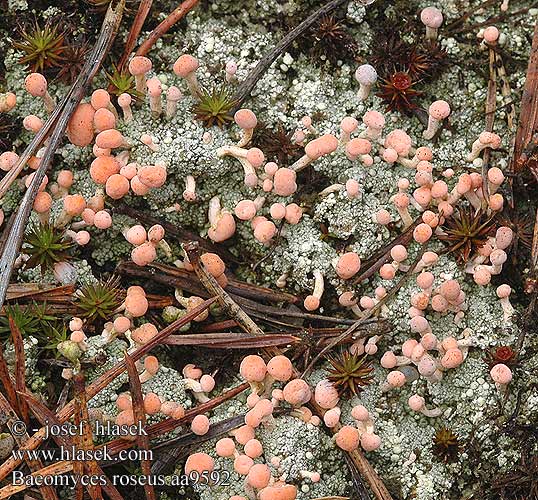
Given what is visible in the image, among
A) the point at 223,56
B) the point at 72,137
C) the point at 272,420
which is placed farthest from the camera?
the point at 223,56

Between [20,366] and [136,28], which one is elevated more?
[136,28]

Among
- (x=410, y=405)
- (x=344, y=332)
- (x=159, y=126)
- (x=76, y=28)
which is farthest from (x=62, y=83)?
(x=410, y=405)

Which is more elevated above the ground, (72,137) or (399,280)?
(72,137)

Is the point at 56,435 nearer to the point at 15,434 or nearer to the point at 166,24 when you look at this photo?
the point at 15,434

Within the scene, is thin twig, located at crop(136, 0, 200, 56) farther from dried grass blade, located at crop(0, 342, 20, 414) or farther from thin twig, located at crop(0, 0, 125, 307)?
dried grass blade, located at crop(0, 342, 20, 414)

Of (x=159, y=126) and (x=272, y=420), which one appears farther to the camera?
(x=159, y=126)

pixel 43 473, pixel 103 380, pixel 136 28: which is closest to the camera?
pixel 43 473

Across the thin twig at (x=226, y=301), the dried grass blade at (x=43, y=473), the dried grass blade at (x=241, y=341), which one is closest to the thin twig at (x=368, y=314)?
the dried grass blade at (x=241, y=341)

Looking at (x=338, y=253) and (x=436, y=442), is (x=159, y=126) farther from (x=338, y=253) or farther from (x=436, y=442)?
(x=436, y=442)

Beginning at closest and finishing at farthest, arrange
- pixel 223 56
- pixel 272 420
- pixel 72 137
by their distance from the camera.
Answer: pixel 272 420 → pixel 72 137 → pixel 223 56

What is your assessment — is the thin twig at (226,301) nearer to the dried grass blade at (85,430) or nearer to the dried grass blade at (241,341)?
→ the dried grass blade at (241,341)

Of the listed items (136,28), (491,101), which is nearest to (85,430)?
(136,28)
